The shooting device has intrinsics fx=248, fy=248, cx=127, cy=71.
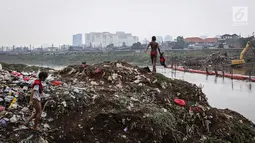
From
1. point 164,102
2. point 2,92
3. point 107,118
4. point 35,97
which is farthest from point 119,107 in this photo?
point 2,92

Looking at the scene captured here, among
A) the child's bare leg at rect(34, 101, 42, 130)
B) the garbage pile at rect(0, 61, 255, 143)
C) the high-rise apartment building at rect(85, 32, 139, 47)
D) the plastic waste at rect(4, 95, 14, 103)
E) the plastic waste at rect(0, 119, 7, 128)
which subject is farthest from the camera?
the high-rise apartment building at rect(85, 32, 139, 47)

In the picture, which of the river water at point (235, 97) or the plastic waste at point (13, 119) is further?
the river water at point (235, 97)

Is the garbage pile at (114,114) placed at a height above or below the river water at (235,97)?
above

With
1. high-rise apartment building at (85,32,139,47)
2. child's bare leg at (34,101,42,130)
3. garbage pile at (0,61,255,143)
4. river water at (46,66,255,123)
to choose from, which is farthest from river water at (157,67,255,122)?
high-rise apartment building at (85,32,139,47)

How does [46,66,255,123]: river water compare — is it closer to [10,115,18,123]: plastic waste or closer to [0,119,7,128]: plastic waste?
[10,115,18,123]: plastic waste

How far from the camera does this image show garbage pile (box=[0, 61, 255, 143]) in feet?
15.4

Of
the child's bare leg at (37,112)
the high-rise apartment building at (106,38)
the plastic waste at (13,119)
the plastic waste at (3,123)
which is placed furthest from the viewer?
the high-rise apartment building at (106,38)

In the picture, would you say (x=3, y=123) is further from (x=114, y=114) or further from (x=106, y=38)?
(x=106, y=38)

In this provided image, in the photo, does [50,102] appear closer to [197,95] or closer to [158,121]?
[158,121]

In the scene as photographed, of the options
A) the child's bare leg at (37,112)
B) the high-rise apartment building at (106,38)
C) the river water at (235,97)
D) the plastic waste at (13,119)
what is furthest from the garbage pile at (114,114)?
the high-rise apartment building at (106,38)

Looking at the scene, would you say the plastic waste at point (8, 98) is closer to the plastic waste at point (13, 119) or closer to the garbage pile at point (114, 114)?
the garbage pile at point (114, 114)

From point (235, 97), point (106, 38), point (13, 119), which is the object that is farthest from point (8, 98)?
point (106, 38)

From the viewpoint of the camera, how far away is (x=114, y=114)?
525cm

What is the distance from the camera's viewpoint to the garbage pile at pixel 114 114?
4.70 meters
